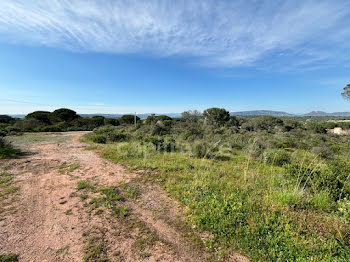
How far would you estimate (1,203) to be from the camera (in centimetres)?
309

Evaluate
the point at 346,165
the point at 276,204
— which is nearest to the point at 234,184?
the point at 276,204

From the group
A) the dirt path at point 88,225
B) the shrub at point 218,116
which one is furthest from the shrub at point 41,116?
the dirt path at point 88,225

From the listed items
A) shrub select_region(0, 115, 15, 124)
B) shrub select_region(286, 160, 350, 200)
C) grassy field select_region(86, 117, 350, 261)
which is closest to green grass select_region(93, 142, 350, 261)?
grassy field select_region(86, 117, 350, 261)

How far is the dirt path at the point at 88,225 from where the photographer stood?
2.03m

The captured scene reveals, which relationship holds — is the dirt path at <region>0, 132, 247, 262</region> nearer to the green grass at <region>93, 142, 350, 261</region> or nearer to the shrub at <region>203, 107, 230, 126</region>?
the green grass at <region>93, 142, 350, 261</region>

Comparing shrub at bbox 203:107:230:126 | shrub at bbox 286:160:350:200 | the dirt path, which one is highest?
shrub at bbox 203:107:230:126

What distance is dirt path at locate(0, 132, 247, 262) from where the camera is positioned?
203 cm

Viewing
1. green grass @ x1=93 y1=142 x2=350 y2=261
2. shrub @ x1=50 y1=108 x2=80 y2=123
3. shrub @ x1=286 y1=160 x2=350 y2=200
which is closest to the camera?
green grass @ x1=93 y1=142 x2=350 y2=261

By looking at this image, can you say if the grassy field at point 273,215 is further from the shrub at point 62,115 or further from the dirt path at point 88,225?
the shrub at point 62,115

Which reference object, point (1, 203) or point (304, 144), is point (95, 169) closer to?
point (1, 203)

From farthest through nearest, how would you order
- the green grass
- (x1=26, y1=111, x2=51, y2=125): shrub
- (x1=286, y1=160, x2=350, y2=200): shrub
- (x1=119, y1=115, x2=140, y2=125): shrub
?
(x1=119, y1=115, x2=140, y2=125): shrub → (x1=26, y1=111, x2=51, y2=125): shrub → (x1=286, y1=160, x2=350, y2=200): shrub → the green grass

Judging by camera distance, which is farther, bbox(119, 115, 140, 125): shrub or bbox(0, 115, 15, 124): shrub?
bbox(119, 115, 140, 125): shrub

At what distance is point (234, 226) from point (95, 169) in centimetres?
457

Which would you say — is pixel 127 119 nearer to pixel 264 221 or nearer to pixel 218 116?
pixel 218 116
